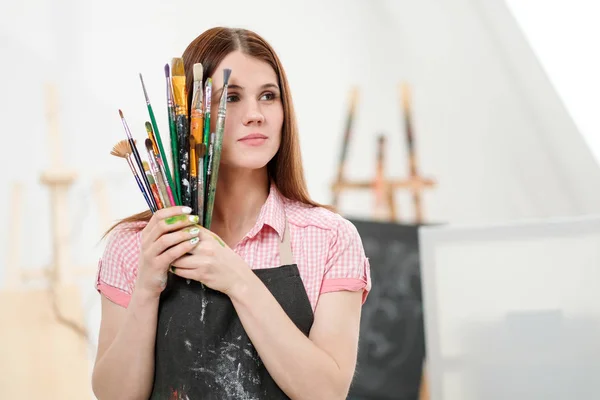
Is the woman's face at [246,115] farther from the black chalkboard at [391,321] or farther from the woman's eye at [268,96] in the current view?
the black chalkboard at [391,321]

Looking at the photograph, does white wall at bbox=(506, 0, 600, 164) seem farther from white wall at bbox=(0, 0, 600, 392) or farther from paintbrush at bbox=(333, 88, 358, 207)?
paintbrush at bbox=(333, 88, 358, 207)

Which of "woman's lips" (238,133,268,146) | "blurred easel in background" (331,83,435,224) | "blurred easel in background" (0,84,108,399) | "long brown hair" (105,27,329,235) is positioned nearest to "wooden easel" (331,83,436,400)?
"blurred easel in background" (331,83,435,224)

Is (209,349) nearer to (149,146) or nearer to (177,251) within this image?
(177,251)

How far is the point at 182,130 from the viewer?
1027 millimetres

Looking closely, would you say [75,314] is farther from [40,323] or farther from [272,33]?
[272,33]

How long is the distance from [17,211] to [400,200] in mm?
1598

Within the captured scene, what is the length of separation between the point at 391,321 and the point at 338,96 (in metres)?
0.97

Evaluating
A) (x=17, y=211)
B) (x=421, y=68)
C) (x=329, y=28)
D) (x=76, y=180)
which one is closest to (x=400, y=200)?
(x=421, y=68)

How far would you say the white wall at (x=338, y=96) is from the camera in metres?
2.47

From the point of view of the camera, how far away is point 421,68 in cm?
314

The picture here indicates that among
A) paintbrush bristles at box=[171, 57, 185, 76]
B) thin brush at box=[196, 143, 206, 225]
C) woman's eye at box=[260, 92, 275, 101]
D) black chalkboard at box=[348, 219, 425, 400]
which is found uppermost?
paintbrush bristles at box=[171, 57, 185, 76]

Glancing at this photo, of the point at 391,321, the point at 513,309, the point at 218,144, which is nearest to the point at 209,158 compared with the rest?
the point at 218,144

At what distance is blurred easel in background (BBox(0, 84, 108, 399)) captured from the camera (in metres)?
2.37

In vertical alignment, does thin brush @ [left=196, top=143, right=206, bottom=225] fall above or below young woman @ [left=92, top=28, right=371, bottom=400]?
above
